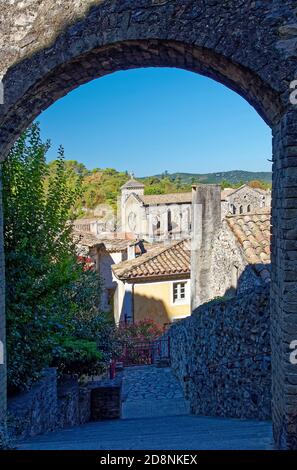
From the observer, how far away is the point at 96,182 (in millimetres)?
71312

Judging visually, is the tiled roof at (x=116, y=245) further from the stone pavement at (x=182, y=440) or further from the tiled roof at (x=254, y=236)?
the stone pavement at (x=182, y=440)

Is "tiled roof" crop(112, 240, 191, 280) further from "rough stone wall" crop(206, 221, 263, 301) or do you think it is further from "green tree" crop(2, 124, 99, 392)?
"green tree" crop(2, 124, 99, 392)

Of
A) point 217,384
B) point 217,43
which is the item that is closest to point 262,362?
point 217,384

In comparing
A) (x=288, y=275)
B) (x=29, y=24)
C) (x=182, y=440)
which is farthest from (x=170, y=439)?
(x=29, y=24)

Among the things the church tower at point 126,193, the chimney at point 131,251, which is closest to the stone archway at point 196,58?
the chimney at point 131,251

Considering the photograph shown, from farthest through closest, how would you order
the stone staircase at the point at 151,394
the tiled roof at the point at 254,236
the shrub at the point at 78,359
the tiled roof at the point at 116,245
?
the tiled roof at the point at 116,245, the tiled roof at the point at 254,236, the stone staircase at the point at 151,394, the shrub at the point at 78,359

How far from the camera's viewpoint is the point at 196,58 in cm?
394

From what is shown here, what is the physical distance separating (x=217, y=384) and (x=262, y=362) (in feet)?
4.98

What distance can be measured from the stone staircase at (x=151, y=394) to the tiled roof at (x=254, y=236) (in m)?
3.20

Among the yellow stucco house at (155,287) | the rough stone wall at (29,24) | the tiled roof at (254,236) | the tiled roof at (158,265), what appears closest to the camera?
the rough stone wall at (29,24)

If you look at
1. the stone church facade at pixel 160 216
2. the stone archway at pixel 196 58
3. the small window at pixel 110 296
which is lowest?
the small window at pixel 110 296

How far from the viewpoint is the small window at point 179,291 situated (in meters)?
19.6

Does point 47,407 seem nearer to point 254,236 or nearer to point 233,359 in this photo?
point 233,359
